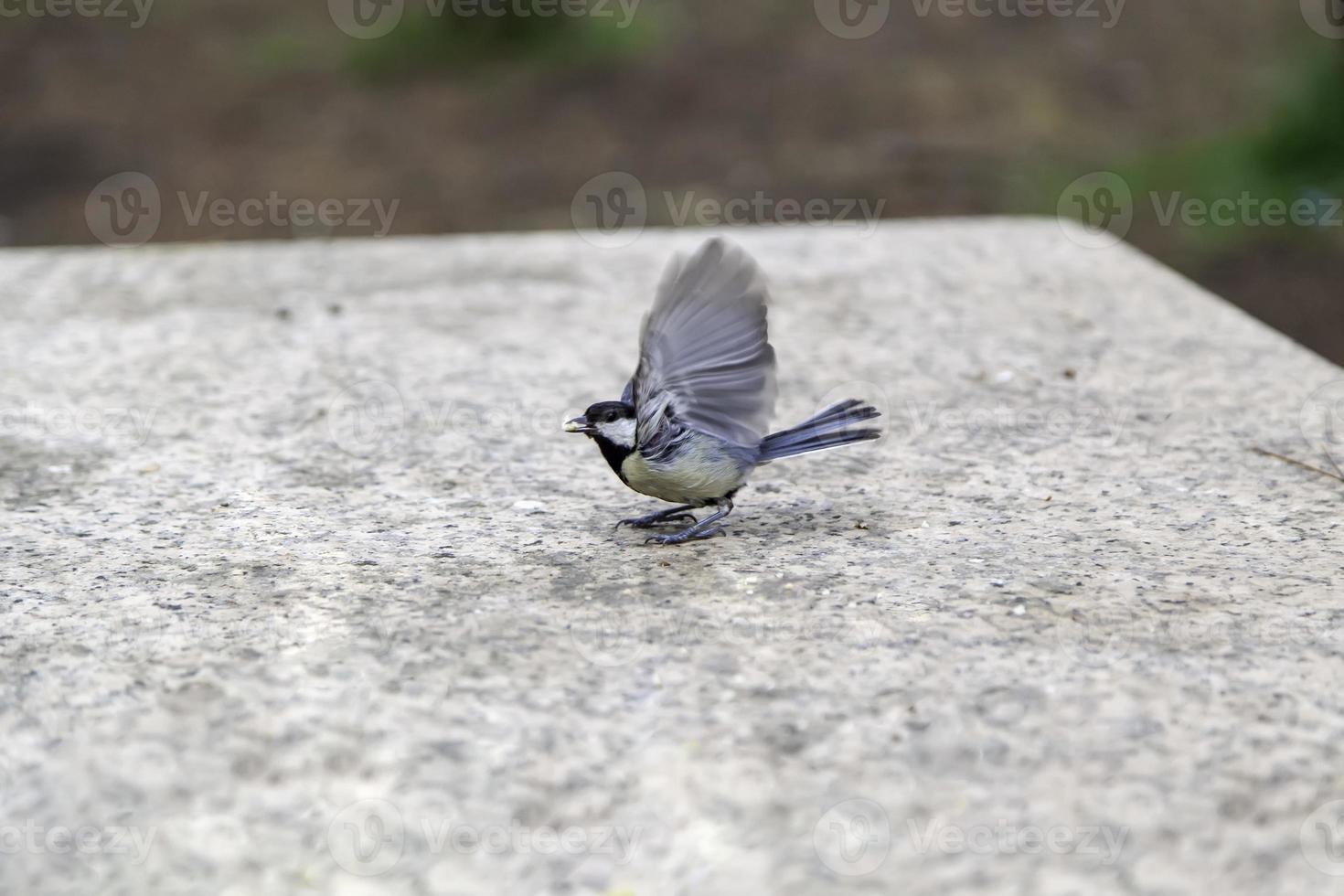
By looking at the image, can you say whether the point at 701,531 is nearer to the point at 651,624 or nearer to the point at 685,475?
the point at 685,475

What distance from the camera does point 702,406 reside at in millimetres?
2363

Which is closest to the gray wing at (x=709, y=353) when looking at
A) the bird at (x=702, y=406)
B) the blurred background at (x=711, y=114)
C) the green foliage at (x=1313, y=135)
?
the bird at (x=702, y=406)

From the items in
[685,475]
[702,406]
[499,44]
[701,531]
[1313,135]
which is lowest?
[701,531]

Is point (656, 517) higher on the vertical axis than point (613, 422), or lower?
lower

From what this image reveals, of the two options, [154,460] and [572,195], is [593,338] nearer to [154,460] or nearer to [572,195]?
[154,460]

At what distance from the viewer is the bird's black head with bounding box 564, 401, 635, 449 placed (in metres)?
2.36

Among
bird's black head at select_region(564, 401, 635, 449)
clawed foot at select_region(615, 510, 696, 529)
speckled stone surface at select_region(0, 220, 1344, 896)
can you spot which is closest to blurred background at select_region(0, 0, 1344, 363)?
speckled stone surface at select_region(0, 220, 1344, 896)

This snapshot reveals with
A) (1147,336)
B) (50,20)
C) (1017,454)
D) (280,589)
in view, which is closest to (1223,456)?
(1017,454)

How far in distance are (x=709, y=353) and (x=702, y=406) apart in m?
0.10

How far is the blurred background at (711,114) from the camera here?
674 cm

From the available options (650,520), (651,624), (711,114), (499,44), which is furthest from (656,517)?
(499,44)

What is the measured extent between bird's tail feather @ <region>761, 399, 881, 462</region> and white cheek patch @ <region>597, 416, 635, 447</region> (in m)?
0.24

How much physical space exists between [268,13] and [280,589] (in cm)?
805

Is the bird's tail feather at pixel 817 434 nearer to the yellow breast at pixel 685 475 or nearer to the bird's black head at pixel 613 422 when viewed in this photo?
the yellow breast at pixel 685 475
